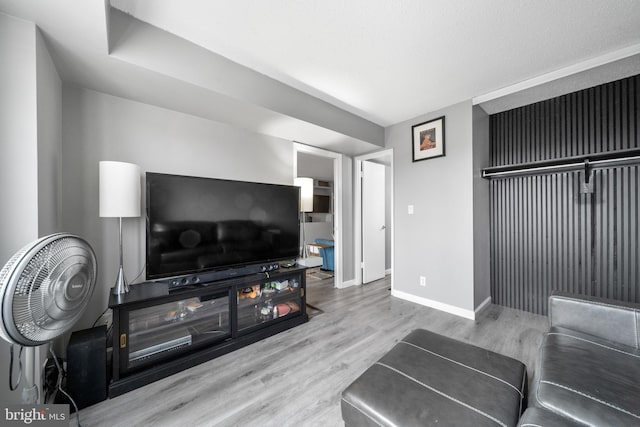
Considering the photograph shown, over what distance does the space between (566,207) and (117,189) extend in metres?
4.10

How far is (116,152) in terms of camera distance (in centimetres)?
190

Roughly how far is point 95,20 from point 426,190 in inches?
125

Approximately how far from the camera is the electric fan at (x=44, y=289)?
74 centimetres

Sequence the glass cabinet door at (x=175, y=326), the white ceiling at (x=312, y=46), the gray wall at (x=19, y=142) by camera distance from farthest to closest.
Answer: the glass cabinet door at (x=175, y=326), the white ceiling at (x=312, y=46), the gray wall at (x=19, y=142)

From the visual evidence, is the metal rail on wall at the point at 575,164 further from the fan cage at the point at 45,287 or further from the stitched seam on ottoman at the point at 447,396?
the fan cage at the point at 45,287

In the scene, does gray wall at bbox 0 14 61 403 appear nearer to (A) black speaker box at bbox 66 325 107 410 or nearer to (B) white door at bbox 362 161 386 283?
(A) black speaker box at bbox 66 325 107 410

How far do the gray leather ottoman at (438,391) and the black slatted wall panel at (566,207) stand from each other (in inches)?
81.9

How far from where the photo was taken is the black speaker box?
140cm

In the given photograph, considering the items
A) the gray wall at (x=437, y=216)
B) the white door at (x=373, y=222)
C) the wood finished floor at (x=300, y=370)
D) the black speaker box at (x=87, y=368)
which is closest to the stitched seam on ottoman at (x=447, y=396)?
the wood finished floor at (x=300, y=370)

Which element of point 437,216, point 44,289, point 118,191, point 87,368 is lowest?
point 87,368

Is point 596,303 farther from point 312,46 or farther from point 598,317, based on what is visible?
point 312,46

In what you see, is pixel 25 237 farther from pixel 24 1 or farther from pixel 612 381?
pixel 612 381

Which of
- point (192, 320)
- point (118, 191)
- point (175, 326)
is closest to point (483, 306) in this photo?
point (192, 320)

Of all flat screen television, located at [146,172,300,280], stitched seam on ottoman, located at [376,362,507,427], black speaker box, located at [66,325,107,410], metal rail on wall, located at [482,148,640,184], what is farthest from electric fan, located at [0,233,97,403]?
metal rail on wall, located at [482,148,640,184]
